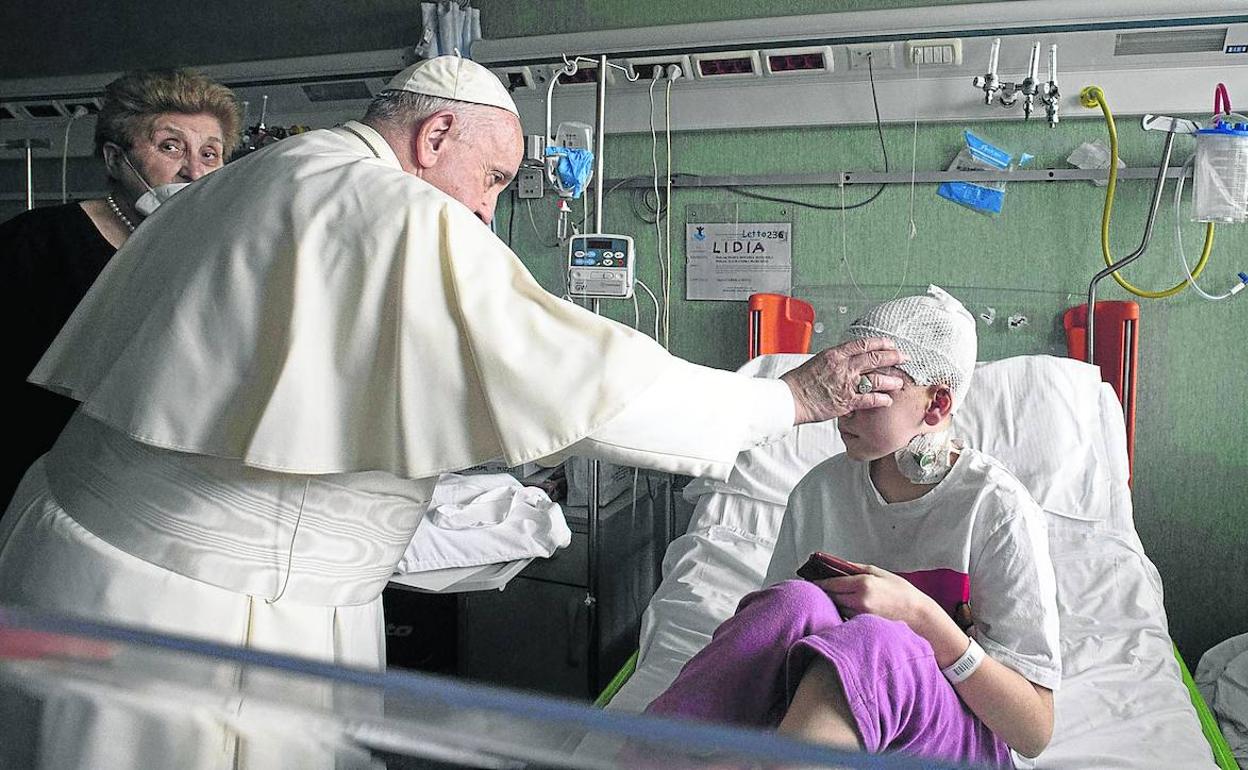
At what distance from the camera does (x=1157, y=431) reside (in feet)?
10.6

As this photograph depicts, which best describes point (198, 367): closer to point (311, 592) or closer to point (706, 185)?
point (311, 592)

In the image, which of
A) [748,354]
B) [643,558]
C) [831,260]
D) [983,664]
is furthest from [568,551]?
[983,664]

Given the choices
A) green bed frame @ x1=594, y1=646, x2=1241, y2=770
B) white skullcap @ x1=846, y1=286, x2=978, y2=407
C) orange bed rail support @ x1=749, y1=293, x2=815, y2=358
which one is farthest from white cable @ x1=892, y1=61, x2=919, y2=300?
white skullcap @ x1=846, y1=286, x2=978, y2=407

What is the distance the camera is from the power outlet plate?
12.1 ft

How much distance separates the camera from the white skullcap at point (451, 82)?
161 cm

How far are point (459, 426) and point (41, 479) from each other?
2.28 feet

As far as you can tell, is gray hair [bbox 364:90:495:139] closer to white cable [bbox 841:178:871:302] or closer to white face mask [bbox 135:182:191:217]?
white face mask [bbox 135:182:191:217]

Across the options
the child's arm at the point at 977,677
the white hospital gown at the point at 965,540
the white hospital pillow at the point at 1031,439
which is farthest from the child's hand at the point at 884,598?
the white hospital pillow at the point at 1031,439

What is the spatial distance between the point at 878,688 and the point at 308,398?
2.71 feet

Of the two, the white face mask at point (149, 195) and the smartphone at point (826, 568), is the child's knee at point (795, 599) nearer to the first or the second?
the smartphone at point (826, 568)

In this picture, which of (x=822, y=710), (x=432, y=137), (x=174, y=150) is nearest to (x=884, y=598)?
(x=822, y=710)

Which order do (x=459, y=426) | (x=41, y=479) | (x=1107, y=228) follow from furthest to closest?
1. (x=1107, y=228)
2. (x=41, y=479)
3. (x=459, y=426)

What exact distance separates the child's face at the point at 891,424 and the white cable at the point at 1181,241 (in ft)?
5.62

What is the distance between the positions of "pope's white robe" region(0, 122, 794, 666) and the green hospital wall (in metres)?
2.17
